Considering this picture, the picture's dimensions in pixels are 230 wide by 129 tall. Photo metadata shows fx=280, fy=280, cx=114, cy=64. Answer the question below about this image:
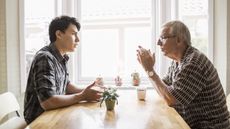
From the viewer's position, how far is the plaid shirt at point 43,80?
1661 mm

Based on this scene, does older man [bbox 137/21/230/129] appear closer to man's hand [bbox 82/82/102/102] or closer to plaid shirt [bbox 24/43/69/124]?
man's hand [bbox 82/82/102/102]

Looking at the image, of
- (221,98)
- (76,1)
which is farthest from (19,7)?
(221,98)

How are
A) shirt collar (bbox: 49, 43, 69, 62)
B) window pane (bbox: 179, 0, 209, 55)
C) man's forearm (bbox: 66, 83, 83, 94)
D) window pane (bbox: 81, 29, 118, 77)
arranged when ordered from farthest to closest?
window pane (bbox: 81, 29, 118, 77) < window pane (bbox: 179, 0, 209, 55) < man's forearm (bbox: 66, 83, 83, 94) < shirt collar (bbox: 49, 43, 69, 62)

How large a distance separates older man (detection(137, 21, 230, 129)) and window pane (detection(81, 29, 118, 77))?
1261 mm

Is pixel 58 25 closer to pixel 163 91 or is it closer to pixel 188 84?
pixel 163 91

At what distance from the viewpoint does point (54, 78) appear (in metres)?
1.76

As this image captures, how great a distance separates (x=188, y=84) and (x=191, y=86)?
21 millimetres

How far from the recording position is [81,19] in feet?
9.99

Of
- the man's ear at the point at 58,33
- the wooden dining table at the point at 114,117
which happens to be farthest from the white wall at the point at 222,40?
the man's ear at the point at 58,33

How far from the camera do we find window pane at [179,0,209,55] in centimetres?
281

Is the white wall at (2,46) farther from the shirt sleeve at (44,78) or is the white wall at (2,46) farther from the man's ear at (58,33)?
the shirt sleeve at (44,78)

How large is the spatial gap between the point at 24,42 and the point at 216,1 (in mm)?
1890

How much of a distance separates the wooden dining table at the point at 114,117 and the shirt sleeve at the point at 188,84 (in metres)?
0.10

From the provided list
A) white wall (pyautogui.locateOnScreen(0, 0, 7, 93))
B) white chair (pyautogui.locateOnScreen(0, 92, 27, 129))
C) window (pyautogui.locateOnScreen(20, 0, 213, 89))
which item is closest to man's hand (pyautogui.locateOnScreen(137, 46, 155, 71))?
white chair (pyautogui.locateOnScreen(0, 92, 27, 129))
